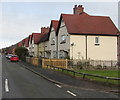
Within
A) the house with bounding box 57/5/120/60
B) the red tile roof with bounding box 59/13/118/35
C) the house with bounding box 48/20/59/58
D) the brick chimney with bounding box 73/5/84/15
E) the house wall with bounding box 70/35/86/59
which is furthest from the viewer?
the house with bounding box 48/20/59/58

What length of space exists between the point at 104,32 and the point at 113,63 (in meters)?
4.68

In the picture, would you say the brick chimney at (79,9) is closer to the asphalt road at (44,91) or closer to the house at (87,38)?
the house at (87,38)

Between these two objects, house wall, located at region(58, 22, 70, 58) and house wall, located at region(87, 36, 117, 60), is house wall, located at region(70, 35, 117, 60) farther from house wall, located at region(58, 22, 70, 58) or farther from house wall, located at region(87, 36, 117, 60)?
house wall, located at region(58, 22, 70, 58)

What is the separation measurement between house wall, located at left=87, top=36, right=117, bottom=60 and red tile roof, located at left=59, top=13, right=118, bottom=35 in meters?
0.87

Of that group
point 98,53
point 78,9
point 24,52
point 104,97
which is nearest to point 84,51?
point 98,53

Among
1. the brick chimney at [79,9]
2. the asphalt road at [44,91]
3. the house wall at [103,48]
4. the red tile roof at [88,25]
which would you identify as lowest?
the asphalt road at [44,91]

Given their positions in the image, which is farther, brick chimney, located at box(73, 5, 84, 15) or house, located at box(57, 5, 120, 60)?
brick chimney, located at box(73, 5, 84, 15)

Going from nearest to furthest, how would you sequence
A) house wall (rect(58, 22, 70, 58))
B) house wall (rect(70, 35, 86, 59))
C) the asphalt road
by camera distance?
1. the asphalt road
2. house wall (rect(70, 35, 86, 59))
3. house wall (rect(58, 22, 70, 58))

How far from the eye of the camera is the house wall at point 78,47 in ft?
99.3

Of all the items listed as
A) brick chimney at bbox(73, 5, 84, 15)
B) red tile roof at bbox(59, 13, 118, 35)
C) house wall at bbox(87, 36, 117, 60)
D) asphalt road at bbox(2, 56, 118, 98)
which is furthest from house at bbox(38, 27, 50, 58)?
asphalt road at bbox(2, 56, 118, 98)

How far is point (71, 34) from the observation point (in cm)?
3008

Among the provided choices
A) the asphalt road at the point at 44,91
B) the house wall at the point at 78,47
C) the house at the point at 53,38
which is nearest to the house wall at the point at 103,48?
the house wall at the point at 78,47

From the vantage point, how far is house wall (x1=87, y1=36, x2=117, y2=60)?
101 ft

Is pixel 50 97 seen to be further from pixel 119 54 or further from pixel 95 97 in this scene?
pixel 119 54
